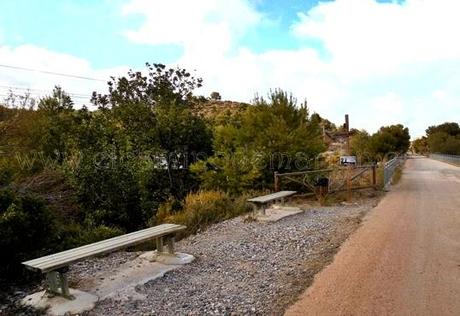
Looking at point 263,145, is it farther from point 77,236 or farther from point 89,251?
point 89,251

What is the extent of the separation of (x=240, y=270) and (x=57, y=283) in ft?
7.69

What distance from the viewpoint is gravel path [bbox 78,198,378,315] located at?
4578 mm

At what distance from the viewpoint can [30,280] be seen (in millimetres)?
5926

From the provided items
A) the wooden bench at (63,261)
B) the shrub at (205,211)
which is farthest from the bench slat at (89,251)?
the shrub at (205,211)

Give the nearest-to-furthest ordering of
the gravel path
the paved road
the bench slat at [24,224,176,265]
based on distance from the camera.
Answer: the paved road
the gravel path
the bench slat at [24,224,176,265]

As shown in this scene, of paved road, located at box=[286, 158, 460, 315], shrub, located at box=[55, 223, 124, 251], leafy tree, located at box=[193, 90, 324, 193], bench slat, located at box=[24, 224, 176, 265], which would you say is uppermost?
leafy tree, located at box=[193, 90, 324, 193]

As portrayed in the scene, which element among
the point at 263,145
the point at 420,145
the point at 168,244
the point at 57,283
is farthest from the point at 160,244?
the point at 420,145

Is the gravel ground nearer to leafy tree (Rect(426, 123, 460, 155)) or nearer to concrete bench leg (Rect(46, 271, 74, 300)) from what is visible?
concrete bench leg (Rect(46, 271, 74, 300))

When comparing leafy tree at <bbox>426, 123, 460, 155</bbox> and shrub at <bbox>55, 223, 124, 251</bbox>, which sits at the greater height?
leafy tree at <bbox>426, 123, 460, 155</bbox>

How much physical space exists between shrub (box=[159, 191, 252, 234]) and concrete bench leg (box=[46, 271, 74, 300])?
426 cm

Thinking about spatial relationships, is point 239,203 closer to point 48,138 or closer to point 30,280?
point 30,280

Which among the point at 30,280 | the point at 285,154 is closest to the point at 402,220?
the point at 285,154

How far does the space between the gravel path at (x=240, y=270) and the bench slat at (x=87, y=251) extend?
1.88 ft

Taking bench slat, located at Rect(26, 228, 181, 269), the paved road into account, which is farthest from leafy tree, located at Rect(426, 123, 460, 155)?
bench slat, located at Rect(26, 228, 181, 269)
